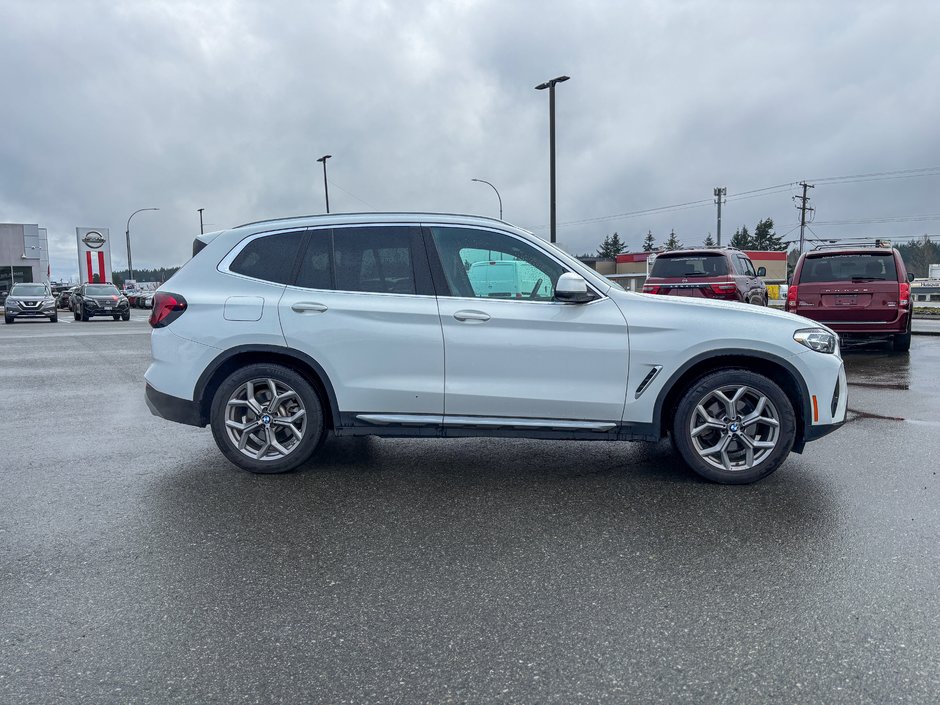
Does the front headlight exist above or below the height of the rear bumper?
above

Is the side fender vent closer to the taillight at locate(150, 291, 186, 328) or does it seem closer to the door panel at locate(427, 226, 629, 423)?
the door panel at locate(427, 226, 629, 423)

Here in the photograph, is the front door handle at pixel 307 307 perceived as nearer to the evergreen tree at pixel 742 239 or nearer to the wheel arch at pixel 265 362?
the wheel arch at pixel 265 362

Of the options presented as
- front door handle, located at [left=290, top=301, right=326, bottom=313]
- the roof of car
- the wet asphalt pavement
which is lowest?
the wet asphalt pavement

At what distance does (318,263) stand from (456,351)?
1199 millimetres

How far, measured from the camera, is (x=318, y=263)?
5305 mm

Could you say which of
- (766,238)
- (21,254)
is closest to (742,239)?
(766,238)

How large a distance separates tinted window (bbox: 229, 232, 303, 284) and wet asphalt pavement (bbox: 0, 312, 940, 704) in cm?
144

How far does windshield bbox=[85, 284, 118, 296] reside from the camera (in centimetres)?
3150

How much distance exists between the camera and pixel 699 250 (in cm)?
1386

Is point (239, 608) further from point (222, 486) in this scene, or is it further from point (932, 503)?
point (932, 503)

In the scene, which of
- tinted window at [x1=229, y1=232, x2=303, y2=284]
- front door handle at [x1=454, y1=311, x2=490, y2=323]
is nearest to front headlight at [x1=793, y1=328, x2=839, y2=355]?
front door handle at [x1=454, y1=311, x2=490, y2=323]

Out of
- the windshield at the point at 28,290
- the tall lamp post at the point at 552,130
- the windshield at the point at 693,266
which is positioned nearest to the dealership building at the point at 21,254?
the windshield at the point at 28,290

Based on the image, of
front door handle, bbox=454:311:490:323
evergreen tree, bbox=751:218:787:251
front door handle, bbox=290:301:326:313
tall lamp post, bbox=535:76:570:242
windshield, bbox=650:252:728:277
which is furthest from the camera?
evergreen tree, bbox=751:218:787:251

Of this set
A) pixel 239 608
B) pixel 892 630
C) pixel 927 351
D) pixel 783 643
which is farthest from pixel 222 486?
pixel 927 351
